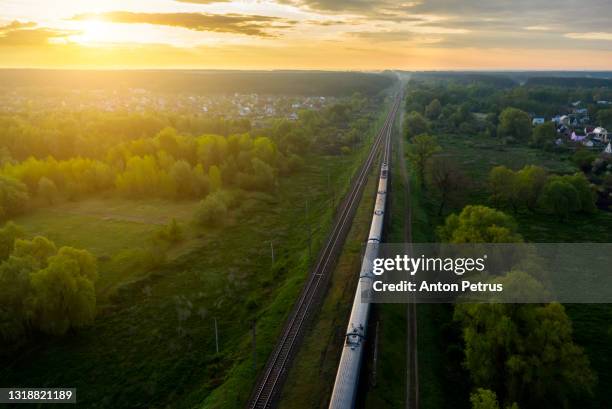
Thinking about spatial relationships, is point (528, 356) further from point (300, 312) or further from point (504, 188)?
point (504, 188)

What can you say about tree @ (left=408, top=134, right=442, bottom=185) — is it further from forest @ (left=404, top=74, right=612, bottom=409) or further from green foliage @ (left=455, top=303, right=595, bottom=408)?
green foliage @ (left=455, top=303, right=595, bottom=408)

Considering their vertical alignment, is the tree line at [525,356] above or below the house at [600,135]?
below

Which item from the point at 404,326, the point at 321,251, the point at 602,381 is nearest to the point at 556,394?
the point at 602,381

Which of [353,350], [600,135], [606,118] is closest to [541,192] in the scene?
[353,350]

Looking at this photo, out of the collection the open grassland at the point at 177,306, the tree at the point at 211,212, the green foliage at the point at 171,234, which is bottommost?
the open grassland at the point at 177,306

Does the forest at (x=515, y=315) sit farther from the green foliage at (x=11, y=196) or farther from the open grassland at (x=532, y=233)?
the green foliage at (x=11, y=196)

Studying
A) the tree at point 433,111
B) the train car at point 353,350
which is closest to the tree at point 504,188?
the train car at point 353,350
